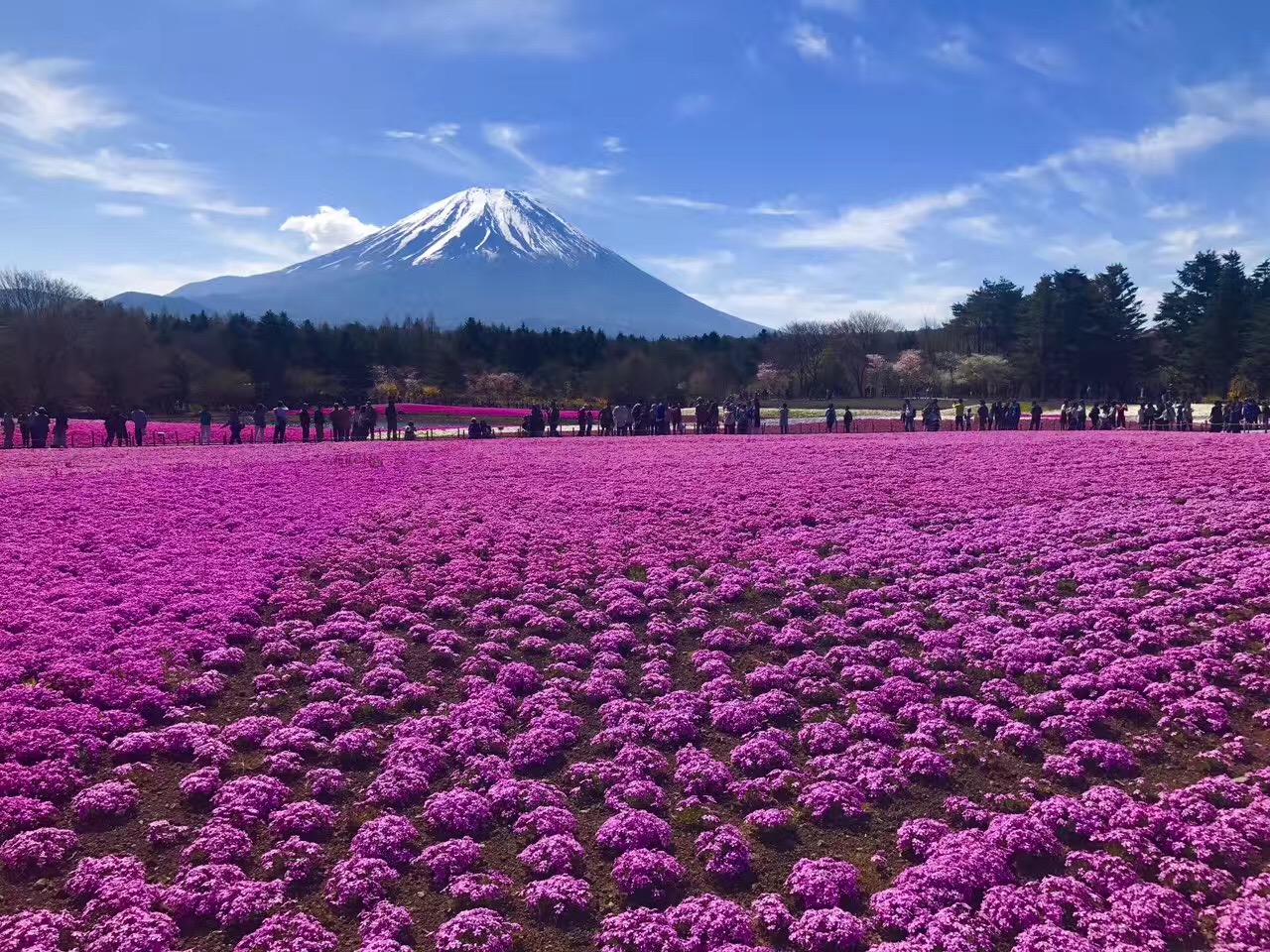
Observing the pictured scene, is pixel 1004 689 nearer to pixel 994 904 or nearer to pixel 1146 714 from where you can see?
pixel 1146 714

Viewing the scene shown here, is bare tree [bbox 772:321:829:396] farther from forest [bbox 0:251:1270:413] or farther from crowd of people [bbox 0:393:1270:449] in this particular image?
crowd of people [bbox 0:393:1270:449]

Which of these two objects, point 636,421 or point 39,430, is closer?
point 39,430

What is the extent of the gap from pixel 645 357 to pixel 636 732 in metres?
85.0

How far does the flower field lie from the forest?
189ft

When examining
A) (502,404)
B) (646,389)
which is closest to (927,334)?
(646,389)

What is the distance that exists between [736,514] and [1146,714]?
1096 centimetres

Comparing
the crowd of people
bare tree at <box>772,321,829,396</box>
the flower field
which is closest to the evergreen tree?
bare tree at <box>772,321,829,396</box>

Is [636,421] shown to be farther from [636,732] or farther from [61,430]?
[636,732]

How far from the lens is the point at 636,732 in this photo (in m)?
10.1

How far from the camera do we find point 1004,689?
10.9 metres

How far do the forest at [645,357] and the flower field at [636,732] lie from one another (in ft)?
189

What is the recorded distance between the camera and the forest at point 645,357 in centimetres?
6938

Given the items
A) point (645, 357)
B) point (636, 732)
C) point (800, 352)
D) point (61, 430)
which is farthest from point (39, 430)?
point (800, 352)

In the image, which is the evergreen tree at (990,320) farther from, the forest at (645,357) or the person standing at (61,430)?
the person standing at (61,430)
